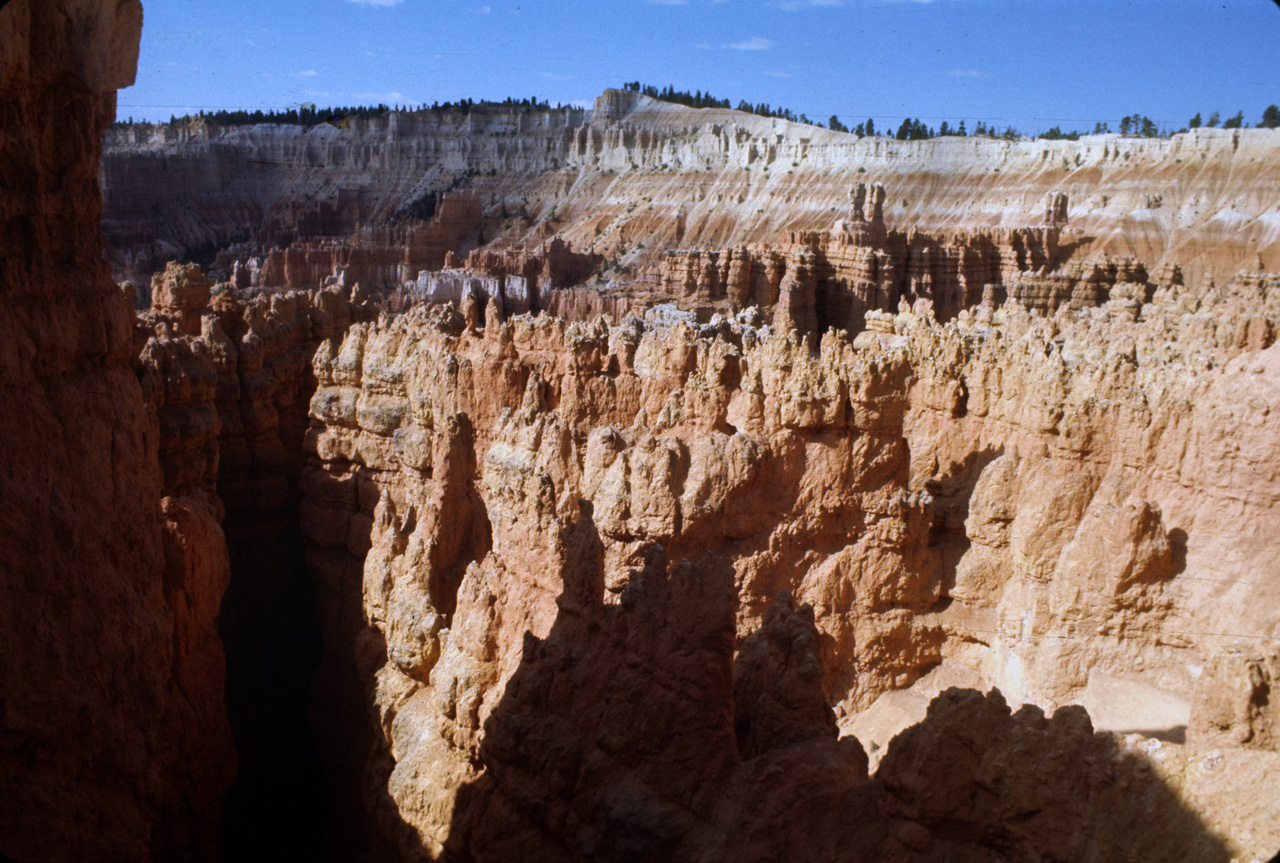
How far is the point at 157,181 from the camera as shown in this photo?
A: 91.6 meters

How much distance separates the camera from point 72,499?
283 inches

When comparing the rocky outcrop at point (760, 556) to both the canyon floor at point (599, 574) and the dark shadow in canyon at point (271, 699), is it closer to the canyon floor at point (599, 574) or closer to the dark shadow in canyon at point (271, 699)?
the canyon floor at point (599, 574)

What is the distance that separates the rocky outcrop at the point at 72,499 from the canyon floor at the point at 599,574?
0.03m

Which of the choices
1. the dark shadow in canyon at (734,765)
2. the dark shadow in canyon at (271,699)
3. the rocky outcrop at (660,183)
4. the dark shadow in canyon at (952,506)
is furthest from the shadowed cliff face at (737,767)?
the rocky outcrop at (660,183)

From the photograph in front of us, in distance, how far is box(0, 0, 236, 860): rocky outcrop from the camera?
6465mm

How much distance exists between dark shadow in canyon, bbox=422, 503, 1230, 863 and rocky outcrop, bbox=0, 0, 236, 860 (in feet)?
8.01

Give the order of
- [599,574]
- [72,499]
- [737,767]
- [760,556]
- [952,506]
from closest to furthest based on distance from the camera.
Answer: [737,767] < [72,499] < [599,574] < [760,556] < [952,506]

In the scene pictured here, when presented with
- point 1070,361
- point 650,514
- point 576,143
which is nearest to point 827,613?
point 650,514

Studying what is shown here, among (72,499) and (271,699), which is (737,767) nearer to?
(72,499)

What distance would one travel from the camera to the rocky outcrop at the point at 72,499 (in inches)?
255

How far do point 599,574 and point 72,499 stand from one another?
3961 millimetres

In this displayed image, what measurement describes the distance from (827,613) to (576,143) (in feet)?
281

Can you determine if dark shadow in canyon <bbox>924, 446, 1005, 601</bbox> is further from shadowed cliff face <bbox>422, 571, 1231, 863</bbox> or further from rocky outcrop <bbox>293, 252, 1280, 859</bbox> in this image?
shadowed cliff face <bbox>422, 571, 1231, 863</bbox>

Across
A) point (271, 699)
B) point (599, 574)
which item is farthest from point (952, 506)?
point (271, 699)
